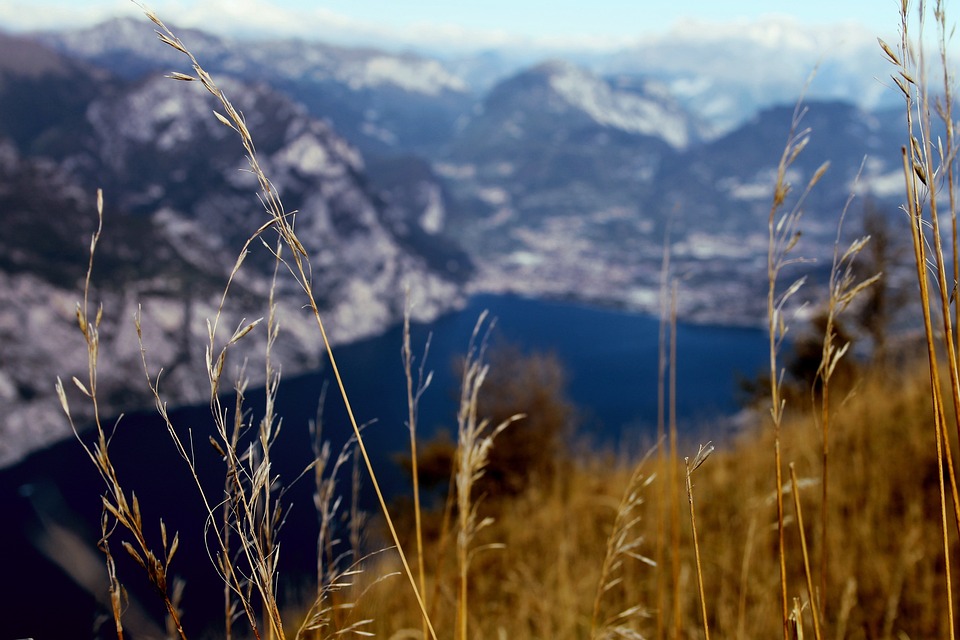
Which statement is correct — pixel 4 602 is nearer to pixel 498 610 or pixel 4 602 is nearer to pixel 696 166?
pixel 498 610

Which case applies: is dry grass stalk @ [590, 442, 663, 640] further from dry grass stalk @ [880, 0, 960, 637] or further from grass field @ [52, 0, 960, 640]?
dry grass stalk @ [880, 0, 960, 637]

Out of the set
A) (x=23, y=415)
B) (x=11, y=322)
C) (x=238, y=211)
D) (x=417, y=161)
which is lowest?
(x=23, y=415)

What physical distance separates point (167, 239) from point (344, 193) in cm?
3177

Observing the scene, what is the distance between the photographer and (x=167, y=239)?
62.9m

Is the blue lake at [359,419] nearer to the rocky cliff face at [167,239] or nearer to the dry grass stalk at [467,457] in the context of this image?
the dry grass stalk at [467,457]

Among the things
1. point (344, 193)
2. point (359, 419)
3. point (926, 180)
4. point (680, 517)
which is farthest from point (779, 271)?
point (344, 193)

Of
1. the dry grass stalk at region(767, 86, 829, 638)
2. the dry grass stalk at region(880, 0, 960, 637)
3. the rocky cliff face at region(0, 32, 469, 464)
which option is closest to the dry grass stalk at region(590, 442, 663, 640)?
the dry grass stalk at region(767, 86, 829, 638)

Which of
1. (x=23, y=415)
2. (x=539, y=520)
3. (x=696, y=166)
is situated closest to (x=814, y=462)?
(x=539, y=520)

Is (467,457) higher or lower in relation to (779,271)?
lower

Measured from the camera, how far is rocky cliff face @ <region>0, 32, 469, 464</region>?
46.0 metres

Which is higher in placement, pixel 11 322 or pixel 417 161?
pixel 417 161

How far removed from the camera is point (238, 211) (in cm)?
8269

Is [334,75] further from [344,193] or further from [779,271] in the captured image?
[779,271]

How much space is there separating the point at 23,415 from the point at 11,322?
11.4m
